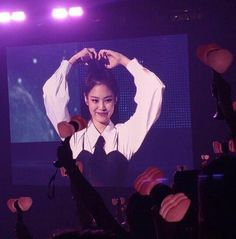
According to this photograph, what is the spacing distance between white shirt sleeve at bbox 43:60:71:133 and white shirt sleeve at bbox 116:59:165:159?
87 cm

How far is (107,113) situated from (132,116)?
36cm

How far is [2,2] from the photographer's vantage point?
6.60 metres

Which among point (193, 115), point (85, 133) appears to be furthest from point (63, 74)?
point (193, 115)

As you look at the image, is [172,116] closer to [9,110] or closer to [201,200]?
[9,110]

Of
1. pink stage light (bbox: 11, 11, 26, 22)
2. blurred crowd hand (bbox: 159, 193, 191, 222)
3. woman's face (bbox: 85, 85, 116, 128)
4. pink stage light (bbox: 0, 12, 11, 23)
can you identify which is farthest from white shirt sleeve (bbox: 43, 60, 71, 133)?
blurred crowd hand (bbox: 159, 193, 191, 222)

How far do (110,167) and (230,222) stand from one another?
18.7ft

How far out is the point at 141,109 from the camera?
6.53 metres

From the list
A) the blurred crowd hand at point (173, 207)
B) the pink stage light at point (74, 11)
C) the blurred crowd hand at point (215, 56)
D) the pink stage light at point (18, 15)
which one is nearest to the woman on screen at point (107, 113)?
the pink stage light at point (74, 11)

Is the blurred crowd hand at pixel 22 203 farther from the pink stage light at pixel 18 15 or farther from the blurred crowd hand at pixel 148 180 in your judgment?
the pink stage light at pixel 18 15

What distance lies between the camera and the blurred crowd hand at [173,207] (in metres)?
0.98

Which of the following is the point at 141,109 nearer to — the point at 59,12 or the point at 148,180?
the point at 59,12

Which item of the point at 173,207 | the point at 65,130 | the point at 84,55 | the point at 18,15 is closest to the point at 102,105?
the point at 84,55

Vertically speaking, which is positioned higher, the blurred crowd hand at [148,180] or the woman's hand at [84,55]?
the woman's hand at [84,55]

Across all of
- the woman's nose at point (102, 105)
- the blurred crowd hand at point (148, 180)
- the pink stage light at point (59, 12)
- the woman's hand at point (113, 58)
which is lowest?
the blurred crowd hand at point (148, 180)
